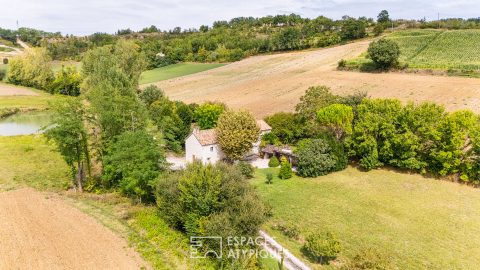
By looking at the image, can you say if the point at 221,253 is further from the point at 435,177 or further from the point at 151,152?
the point at 435,177

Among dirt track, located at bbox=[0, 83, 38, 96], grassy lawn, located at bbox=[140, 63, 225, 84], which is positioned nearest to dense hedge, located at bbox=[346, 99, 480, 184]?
grassy lawn, located at bbox=[140, 63, 225, 84]

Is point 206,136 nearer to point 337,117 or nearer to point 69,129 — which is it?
point 337,117

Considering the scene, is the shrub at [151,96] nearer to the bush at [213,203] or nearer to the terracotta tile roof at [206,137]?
the terracotta tile roof at [206,137]

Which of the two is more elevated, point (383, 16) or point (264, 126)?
point (383, 16)

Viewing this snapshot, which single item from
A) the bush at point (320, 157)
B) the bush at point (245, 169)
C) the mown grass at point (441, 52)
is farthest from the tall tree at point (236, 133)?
the mown grass at point (441, 52)

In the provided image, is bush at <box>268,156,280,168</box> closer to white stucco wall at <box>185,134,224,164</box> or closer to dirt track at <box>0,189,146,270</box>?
white stucco wall at <box>185,134,224,164</box>

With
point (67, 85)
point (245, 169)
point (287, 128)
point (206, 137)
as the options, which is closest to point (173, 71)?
point (67, 85)
